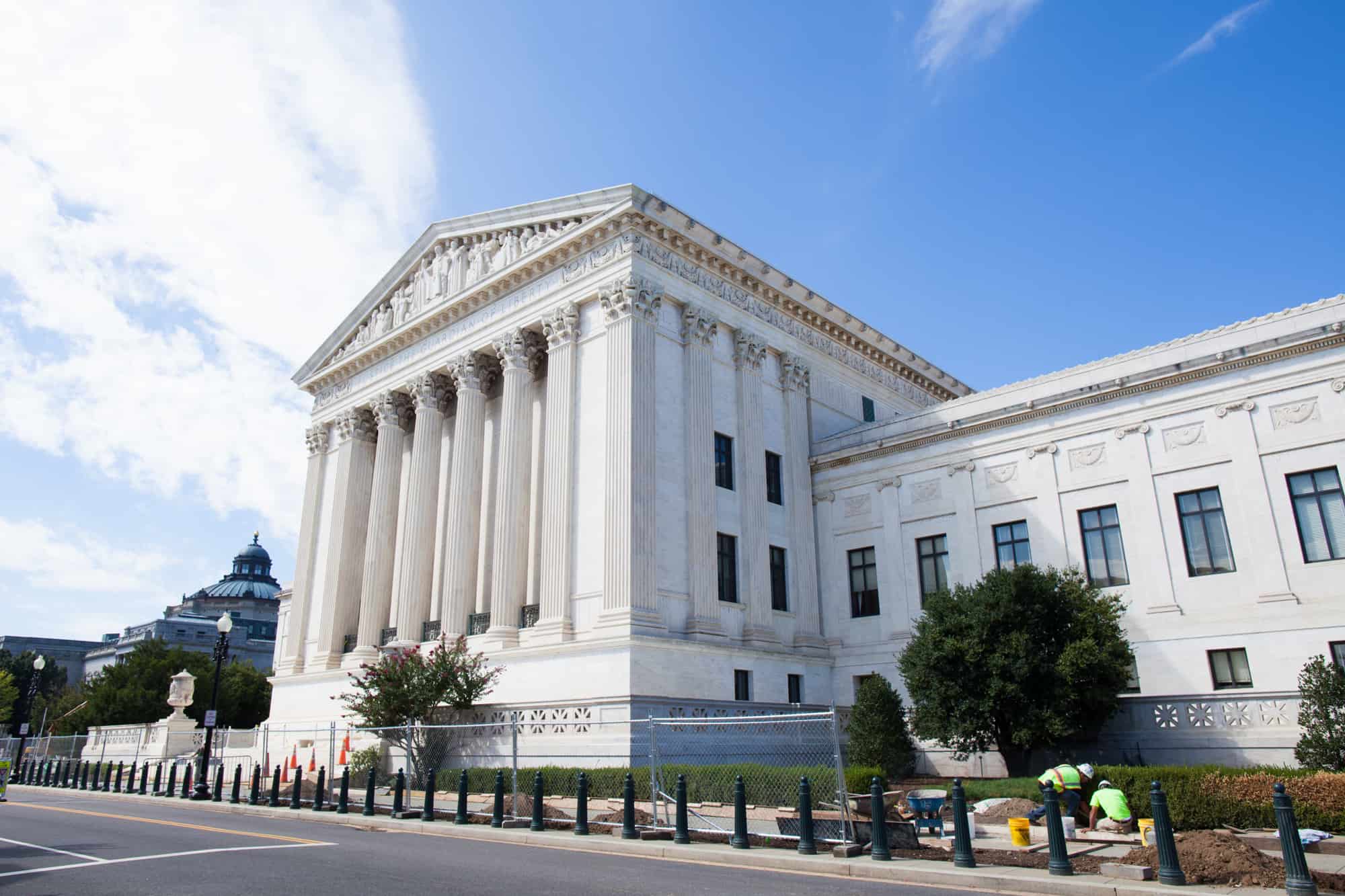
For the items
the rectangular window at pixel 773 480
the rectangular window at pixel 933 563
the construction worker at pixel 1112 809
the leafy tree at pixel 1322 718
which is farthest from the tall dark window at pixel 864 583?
the construction worker at pixel 1112 809

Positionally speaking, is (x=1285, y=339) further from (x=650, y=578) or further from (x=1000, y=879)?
(x=1000, y=879)

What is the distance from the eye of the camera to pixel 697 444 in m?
31.2

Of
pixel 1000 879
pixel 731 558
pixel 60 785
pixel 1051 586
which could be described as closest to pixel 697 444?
pixel 731 558

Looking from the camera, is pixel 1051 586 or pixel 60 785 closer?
pixel 1051 586

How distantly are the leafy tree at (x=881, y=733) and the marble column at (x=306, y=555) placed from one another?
25098mm

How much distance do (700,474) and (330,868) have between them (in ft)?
64.6

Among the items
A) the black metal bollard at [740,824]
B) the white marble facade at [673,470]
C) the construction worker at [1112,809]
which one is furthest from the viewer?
the white marble facade at [673,470]

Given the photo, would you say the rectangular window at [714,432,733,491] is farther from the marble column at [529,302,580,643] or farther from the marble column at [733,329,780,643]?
the marble column at [529,302,580,643]

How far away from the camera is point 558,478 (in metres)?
30.4

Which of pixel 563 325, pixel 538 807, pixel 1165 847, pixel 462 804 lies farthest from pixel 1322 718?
pixel 563 325

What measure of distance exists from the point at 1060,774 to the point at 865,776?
19.1ft

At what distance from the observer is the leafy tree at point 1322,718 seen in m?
19.8

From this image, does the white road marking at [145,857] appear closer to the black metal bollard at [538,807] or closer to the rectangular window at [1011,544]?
the black metal bollard at [538,807]

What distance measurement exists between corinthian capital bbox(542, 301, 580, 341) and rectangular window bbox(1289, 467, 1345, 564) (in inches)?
882
